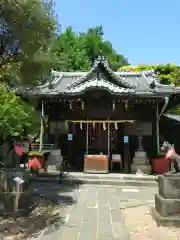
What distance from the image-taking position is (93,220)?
22.8 feet

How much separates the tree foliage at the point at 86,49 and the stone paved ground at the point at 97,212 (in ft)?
72.9

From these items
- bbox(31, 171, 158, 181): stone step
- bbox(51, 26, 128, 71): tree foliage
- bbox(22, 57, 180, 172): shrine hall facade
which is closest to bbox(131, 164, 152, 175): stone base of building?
bbox(22, 57, 180, 172): shrine hall facade

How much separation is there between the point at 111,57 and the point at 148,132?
30440 mm

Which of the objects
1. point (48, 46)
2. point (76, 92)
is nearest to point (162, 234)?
point (48, 46)

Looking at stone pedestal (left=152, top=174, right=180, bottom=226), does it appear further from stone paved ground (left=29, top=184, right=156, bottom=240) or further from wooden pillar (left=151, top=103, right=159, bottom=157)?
wooden pillar (left=151, top=103, right=159, bottom=157)

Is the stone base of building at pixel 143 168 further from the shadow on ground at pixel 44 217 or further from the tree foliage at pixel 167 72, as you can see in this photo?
the tree foliage at pixel 167 72

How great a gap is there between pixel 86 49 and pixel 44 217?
36543 mm

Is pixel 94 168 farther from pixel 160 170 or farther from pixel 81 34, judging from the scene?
pixel 81 34

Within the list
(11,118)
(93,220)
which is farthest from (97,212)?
(11,118)

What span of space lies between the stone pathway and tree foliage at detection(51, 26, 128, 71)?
23.7m

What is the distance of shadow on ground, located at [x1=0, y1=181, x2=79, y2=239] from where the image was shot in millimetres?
6126

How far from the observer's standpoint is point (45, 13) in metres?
8.16

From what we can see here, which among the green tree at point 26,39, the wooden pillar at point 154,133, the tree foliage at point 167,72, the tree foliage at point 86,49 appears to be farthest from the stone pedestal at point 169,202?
the tree foliage at point 86,49

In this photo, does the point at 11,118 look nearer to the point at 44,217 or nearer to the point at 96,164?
the point at 44,217
